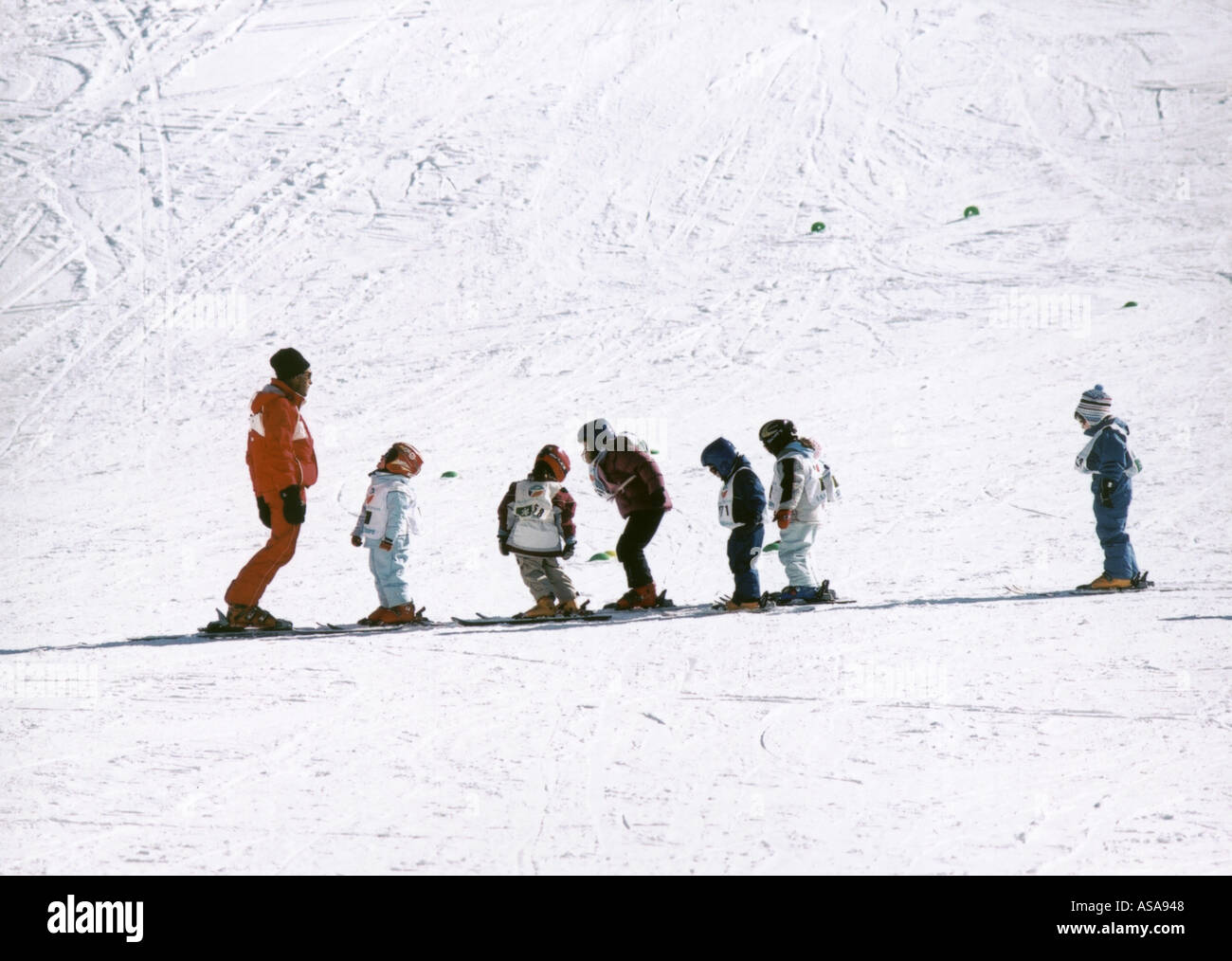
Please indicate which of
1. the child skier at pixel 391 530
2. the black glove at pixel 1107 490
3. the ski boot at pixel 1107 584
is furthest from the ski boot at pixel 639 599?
the black glove at pixel 1107 490

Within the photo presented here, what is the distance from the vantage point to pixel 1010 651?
812 cm

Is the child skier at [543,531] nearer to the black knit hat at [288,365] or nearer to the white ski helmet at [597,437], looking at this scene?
the white ski helmet at [597,437]

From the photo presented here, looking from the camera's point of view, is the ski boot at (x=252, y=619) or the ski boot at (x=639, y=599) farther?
the ski boot at (x=639, y=599)

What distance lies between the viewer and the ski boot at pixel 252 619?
9102mm

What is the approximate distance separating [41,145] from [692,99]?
1141 cm

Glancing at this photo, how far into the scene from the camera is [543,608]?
381 inches

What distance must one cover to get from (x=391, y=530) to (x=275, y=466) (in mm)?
802

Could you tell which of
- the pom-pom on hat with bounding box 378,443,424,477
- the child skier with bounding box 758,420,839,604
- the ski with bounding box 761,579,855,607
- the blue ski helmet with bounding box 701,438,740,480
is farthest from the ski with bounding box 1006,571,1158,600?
the pom-pom on hat with bounding box 378,443,424,477

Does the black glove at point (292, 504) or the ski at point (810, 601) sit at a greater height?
the black glove at point (292, 504)

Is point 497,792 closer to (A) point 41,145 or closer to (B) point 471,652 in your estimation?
(B) point 471,652

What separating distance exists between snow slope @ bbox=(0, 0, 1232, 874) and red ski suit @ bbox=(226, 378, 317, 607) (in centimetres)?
56

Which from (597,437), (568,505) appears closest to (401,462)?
(568,505)

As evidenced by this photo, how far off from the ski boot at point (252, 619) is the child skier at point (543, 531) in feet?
4.86

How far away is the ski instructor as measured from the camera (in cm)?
898
